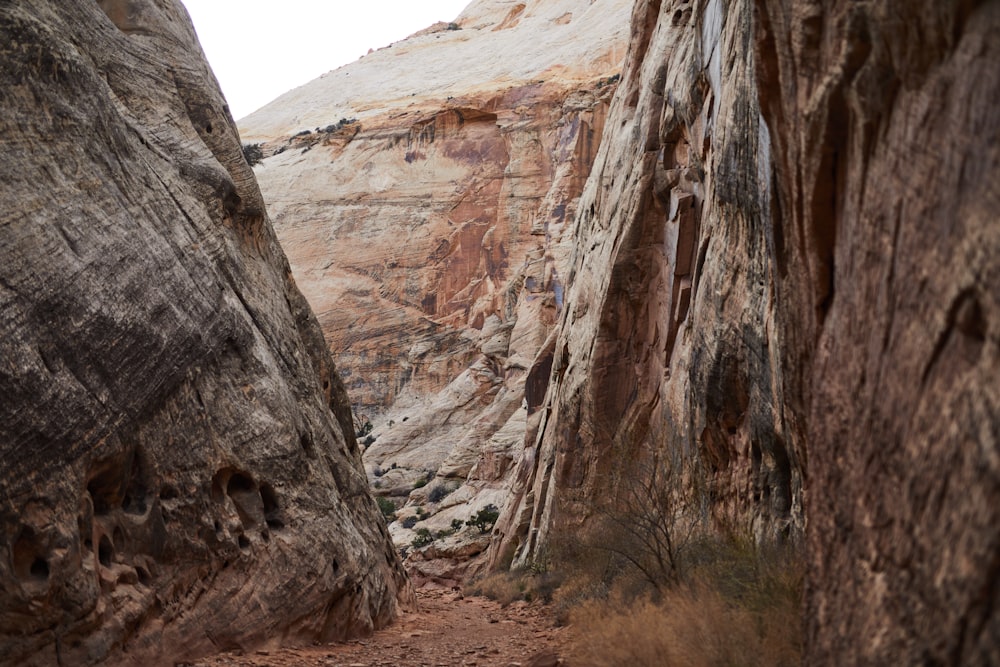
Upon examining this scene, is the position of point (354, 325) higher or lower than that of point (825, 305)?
lower

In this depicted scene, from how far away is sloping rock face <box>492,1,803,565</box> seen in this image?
38.0 feet

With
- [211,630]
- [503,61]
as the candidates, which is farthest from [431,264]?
[211,630]

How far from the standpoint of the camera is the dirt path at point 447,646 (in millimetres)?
10961

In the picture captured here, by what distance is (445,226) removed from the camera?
56.7m

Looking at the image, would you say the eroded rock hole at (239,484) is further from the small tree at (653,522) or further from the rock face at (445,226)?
the rock face at (445,226)

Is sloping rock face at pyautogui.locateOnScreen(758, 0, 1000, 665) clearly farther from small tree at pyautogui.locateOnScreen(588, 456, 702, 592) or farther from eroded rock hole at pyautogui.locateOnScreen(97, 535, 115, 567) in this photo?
eroded rock hole at pyautogui.locateOnScreen(97, 535, 115, 567)

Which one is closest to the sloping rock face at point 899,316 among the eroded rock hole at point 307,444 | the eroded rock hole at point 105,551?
the eroded rock hole at point 105,551

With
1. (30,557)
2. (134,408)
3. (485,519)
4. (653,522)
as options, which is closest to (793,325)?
(653,522)

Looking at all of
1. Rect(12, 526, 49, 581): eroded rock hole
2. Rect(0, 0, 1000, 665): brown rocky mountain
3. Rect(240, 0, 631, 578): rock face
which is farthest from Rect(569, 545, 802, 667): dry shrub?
Rect(240, 0, 631, 578): rock face

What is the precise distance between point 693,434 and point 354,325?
1611 inches

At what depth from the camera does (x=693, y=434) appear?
15195 mm

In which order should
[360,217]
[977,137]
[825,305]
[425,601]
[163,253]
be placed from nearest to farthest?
[977,137] < [825,305] < [163,253] < [425,601] < [360,217]

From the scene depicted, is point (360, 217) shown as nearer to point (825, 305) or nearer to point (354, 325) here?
point (354, 325)

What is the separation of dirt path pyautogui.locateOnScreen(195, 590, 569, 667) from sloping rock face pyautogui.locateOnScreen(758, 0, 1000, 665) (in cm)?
543
